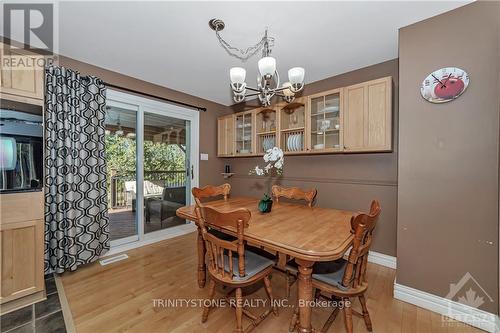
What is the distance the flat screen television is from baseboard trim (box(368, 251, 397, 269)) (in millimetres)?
3694

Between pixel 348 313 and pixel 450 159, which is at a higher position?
pixel 450 159

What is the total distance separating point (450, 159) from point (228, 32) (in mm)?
2226

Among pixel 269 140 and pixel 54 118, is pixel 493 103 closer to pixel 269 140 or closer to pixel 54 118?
pixel 269 140

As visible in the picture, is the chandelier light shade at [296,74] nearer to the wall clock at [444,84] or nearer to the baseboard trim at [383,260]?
the wall clock at [444,84]

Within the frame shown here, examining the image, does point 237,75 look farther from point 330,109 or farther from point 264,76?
point 330,109

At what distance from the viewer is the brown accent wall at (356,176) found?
253 centimetres

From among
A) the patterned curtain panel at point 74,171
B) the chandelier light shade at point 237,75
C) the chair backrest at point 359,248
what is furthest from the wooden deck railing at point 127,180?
the chair backrest at point 359,248

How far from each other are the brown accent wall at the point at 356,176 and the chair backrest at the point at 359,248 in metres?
1.39

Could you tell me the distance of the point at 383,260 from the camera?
2600 millimetres

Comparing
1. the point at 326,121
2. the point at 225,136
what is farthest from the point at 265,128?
the point at 326,121

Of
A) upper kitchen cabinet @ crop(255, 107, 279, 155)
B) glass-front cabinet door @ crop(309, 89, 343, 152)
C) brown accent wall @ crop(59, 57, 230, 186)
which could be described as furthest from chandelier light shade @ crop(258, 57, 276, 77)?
brown accent wall @ crop(59, 57, 230, 186)

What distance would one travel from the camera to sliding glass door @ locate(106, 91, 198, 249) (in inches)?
117

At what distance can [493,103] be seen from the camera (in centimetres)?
156

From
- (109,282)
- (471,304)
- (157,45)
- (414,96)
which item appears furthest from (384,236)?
(157,45)
